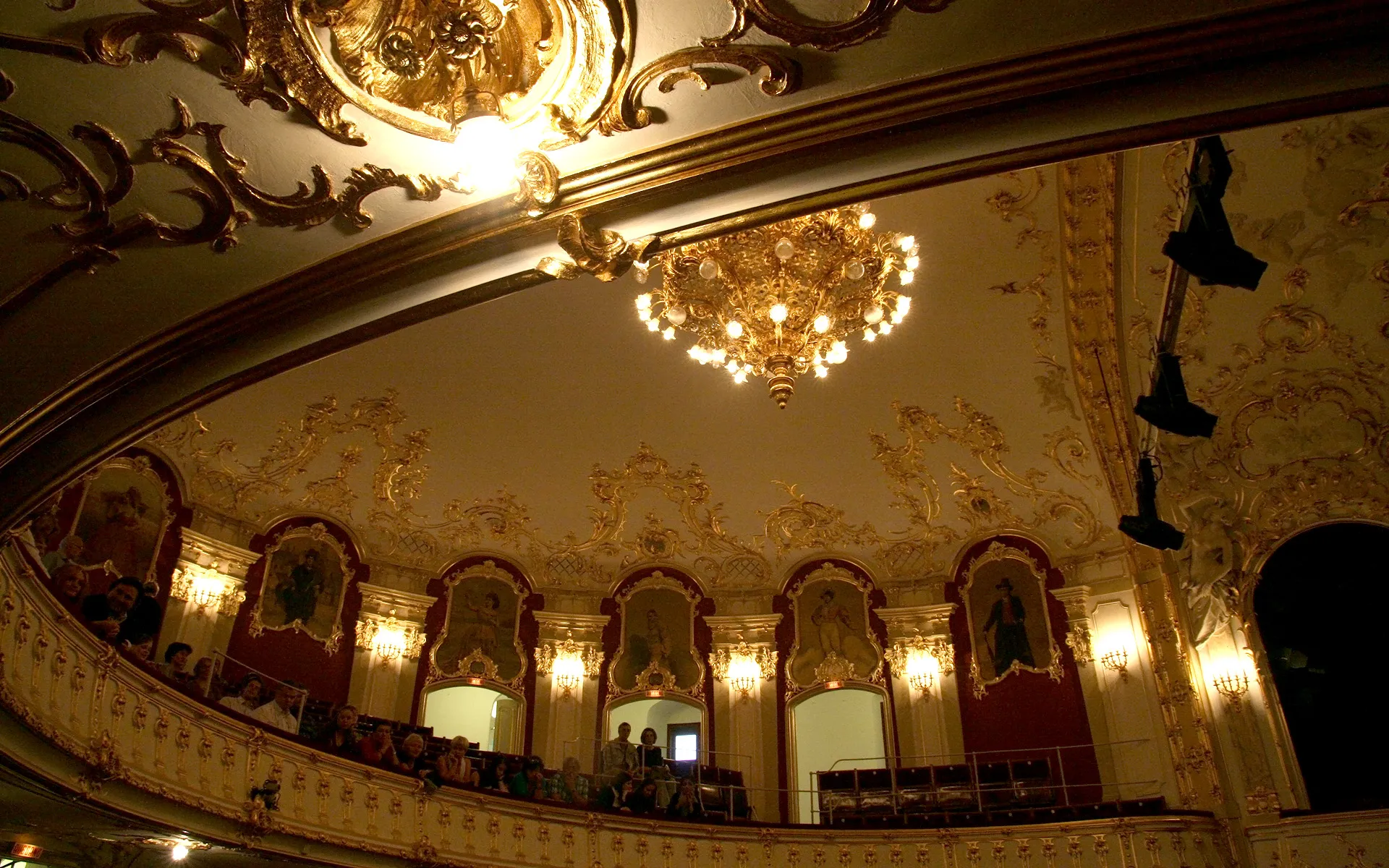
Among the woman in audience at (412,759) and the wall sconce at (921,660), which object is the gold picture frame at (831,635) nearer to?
the wall sconce at (921,660)

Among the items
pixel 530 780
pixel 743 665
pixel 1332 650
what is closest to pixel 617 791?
pixel 530 780

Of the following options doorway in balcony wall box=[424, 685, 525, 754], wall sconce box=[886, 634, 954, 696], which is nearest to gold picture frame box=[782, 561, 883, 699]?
wall sconce box=[886, 634, 954, 696]

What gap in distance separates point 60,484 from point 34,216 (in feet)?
5.49

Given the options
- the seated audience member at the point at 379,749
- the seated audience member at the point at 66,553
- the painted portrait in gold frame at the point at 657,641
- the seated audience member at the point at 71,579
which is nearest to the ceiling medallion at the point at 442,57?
the seated audience member at the point at 71,579

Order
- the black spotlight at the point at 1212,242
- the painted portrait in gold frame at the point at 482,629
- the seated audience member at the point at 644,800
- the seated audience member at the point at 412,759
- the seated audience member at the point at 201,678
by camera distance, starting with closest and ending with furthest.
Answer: the black spotlight at the point at 1212,242 → the seated audience member at the point at 201,678 → the seated audience member at the point at 412,759 → the seated audience member at the point at 644,800 → the painted portrait in gold frame at the point at 482,629

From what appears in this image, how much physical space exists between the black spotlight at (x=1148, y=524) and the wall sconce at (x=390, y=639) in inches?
380

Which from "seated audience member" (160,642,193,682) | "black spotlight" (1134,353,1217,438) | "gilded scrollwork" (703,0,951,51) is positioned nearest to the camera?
"gilded scrollwork" (703,0,951,51)

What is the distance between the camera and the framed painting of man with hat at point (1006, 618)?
49.6 ft

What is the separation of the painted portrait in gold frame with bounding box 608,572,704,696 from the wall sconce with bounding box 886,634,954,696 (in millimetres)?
2901

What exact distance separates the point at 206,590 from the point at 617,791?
582 centimetres

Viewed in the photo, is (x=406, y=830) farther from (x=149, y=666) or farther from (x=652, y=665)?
(x=652, y=665)

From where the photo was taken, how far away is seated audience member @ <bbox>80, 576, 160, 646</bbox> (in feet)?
29.9

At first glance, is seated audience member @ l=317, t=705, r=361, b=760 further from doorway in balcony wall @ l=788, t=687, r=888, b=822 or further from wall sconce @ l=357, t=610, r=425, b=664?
doorway in balcony wall @ l=788, t=687, r=888, b=822

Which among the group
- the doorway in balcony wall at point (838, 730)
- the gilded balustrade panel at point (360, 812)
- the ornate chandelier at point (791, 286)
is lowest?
the gilded balustrade panel at point (360, 812)
